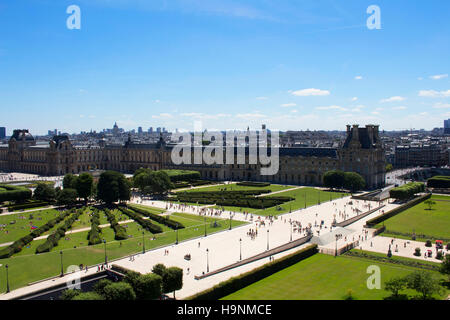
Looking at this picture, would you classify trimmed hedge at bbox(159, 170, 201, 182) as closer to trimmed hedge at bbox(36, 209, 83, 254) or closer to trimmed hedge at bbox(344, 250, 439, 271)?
trimmed hedge at bbox(36, 209, 83, 254)

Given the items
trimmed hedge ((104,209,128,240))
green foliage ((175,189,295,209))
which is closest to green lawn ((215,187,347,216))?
green foliage ((175,189,295,209))

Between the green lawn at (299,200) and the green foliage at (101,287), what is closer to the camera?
the green foliage at (101,287)

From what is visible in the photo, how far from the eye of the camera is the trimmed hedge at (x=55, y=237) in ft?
156

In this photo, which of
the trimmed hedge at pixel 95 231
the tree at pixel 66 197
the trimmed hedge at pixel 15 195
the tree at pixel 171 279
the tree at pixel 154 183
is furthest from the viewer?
the tree at pixel 154 183

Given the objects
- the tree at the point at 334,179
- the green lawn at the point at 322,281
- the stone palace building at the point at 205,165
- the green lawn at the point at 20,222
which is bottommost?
the green lawn at the point at 322,281

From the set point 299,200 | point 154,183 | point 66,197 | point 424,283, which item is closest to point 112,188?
point 66,197

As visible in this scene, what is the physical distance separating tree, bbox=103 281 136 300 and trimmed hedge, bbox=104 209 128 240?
74.9 ft

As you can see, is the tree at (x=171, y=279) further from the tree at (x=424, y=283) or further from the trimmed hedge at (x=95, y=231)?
the trimmed hedge at (x=95, y=231)

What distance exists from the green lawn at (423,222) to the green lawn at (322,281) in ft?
55.8

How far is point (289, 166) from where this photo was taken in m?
117

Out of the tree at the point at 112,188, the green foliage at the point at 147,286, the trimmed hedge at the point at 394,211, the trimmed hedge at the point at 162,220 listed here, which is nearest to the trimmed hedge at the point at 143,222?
the trimmed hedge at the point at 162,220
